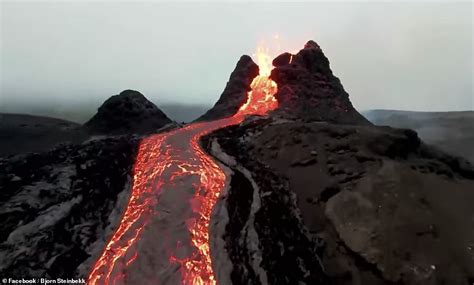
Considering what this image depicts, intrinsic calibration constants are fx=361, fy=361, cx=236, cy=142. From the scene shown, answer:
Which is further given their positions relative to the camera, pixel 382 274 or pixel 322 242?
pixel 322 242

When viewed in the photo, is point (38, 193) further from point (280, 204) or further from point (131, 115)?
point (131, 115)

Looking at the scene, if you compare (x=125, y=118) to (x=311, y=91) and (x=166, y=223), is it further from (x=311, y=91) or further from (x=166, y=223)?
(x=166, y=223)

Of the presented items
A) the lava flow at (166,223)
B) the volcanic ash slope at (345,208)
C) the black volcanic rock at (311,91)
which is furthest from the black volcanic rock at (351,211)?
the black volcanic rock at (311,91)

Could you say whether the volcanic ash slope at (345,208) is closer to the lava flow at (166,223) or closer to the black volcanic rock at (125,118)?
the lava flow at (166,223)

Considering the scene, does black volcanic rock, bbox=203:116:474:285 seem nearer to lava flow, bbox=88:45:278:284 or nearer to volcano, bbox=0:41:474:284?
volcano, bbox=0:41:474:284

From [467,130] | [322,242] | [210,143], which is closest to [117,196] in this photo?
[210,143]

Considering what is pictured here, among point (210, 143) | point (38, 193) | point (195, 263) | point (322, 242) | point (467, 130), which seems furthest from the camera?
point (467, 130)
